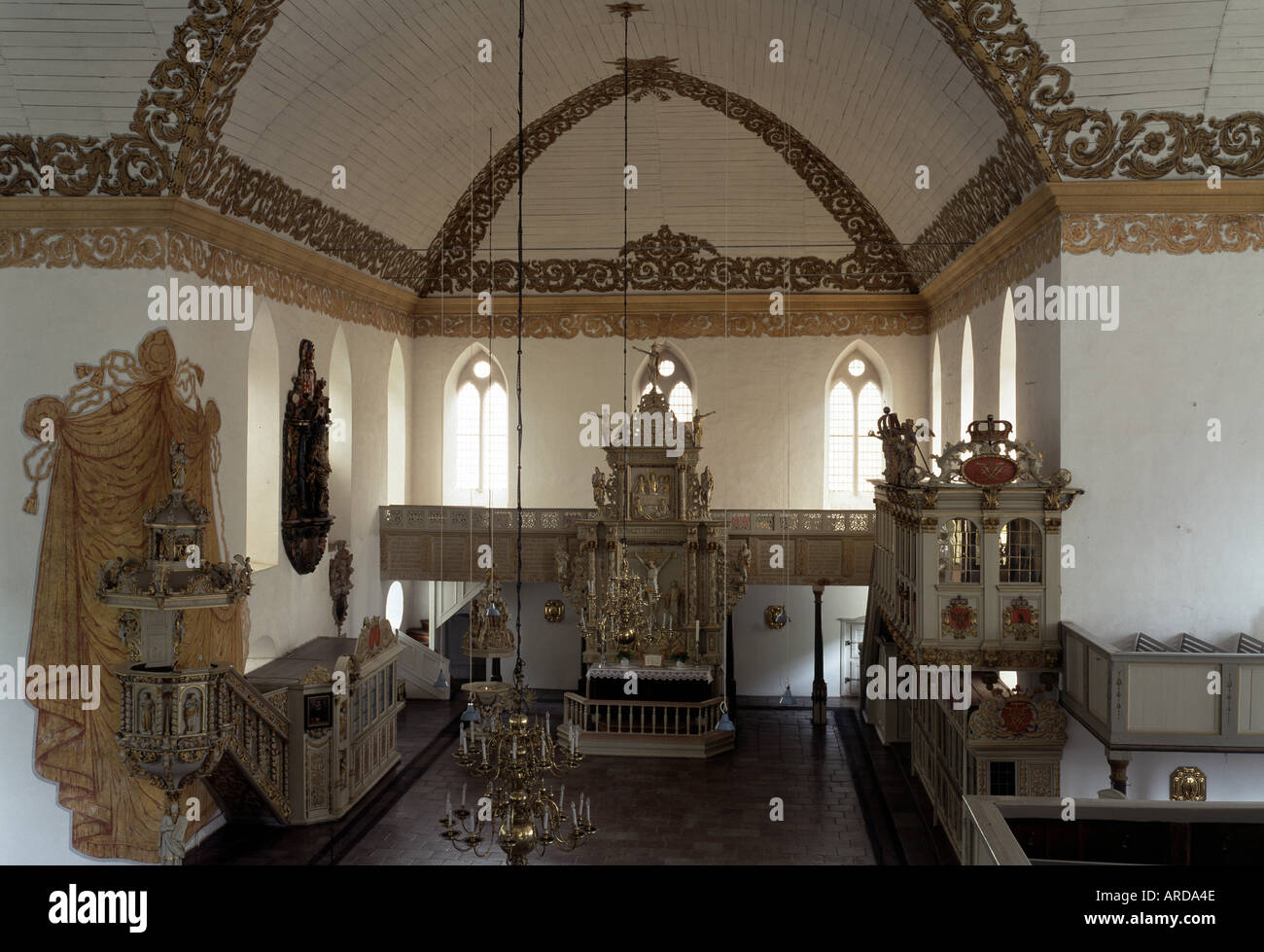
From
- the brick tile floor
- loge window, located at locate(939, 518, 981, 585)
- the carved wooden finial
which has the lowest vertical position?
the brick tile floor

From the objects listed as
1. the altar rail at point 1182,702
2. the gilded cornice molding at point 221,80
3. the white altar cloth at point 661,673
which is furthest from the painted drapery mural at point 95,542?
the altar rail at point 1182,702

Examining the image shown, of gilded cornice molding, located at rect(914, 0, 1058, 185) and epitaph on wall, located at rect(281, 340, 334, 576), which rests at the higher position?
gilded cornice molding, located at rect(914, 0, 1058, 185)

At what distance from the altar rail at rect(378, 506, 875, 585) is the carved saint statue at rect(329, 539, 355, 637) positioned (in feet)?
6.43

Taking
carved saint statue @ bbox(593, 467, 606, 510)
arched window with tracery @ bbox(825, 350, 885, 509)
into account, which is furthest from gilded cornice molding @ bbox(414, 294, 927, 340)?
carved saint statue @ bbox(593, 467, 606, 510)

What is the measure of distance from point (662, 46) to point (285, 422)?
8027 millimetres

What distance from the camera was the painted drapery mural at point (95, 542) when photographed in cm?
1102

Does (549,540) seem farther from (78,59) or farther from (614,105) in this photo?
(78,59)

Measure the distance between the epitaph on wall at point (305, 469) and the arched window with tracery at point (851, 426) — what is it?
9.96m

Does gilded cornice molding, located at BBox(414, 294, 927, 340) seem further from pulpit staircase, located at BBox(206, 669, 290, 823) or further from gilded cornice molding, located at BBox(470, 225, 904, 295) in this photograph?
pulpit staircase, located at BBox(206, 669, 290, 823)

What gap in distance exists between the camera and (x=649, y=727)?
16.3 metres

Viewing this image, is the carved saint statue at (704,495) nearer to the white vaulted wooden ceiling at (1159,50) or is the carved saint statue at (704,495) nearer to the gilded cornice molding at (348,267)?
the gilded cornice molding at (348,267)

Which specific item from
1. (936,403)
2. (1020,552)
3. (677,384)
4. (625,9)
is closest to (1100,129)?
(1020,552)

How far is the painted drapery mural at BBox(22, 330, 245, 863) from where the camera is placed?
11.0 meters
